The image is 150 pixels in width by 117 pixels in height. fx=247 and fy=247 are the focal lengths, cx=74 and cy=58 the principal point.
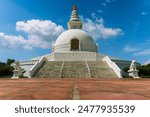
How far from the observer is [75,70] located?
29.0 metres

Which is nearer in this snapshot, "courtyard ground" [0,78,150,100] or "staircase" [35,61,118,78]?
"courtyard ground" [0,78,150,100]

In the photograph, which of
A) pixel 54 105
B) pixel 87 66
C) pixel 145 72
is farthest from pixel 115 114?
pixel 145 72

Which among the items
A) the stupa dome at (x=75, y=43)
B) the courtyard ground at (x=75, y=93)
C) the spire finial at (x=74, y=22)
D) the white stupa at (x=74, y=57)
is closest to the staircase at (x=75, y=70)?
the white stupa at (x=74, y=57)

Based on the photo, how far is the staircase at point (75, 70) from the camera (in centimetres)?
2702

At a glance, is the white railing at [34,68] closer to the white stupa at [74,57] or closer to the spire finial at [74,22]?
the white stupa at [74,57]

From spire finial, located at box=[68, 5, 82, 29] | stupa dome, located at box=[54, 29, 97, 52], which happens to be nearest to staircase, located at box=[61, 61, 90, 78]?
stupa dome, located at box=[54, 29, 97, 52]

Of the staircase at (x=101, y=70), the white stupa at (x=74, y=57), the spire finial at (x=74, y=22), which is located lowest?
the staircase at (x=101, y=70)

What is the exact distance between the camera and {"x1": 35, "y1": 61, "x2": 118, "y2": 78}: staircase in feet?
88.7

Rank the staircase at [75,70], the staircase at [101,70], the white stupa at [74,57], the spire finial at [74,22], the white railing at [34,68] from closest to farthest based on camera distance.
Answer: the white railing at [34,68] → the staircase at [101,70] → the staircase at [75,70] → the white stupa at [74,57] → the spire finial at [74,22]

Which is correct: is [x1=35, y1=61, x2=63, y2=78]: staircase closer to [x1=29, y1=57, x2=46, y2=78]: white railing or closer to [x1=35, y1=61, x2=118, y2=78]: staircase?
[x1=35, y1=61, x2=118, y2=78]: staircase

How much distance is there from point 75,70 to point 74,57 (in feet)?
25.6

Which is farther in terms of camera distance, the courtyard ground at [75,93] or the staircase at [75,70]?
the staircase at [75,70]

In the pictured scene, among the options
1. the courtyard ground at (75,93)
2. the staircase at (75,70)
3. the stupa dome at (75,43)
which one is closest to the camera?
the courtyard ground at (75,93)

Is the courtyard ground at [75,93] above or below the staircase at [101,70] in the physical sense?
below
